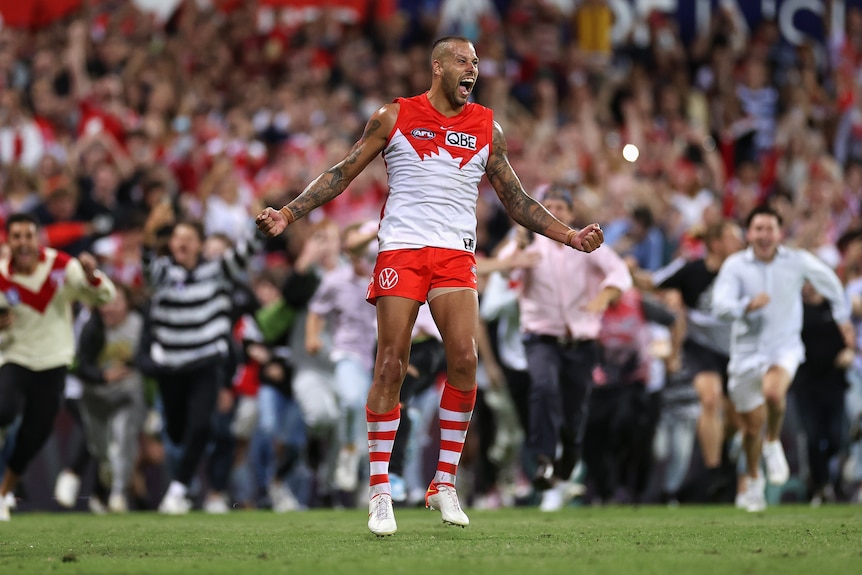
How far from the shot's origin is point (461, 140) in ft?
28.8

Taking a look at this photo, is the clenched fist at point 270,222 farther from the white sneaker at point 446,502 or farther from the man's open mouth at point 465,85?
the white sneaker at point 446,502

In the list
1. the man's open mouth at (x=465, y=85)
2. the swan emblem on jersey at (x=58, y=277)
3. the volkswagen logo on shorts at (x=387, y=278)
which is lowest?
the volkswagen logo on shorts at (x=387, y=278)

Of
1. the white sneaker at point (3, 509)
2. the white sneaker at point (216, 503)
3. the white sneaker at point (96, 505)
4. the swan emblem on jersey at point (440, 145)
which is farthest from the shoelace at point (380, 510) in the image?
the white sneaker at point (96, 505)

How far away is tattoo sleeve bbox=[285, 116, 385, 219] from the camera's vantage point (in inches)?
335

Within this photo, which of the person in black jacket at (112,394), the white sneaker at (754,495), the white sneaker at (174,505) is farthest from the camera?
the person in black jacket at (112,394)

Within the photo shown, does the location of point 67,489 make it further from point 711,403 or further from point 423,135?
point 423,135

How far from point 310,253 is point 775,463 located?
17.2 feet

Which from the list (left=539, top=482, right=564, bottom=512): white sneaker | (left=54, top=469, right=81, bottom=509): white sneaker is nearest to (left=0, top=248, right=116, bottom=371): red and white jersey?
(left=54, top=469, right=81, bottom=509): white sneaker

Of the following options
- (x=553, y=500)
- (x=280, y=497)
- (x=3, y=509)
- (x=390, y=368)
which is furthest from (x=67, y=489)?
(x=390, y=368)

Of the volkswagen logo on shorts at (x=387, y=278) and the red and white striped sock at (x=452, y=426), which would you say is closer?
the volkswagen logo on shorts at (x=387, y=278)

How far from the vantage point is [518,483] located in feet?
55.5

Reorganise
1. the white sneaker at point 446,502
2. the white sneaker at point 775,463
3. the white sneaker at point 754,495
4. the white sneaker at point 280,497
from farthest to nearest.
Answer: the white sneaker at point 280,497, the white sneaker at point 754,495, the white sneaker at point 775,463, the white sneaker at point 446,502

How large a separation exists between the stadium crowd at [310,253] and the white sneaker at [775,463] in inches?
81.6

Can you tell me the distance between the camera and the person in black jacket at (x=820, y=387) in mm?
15648
